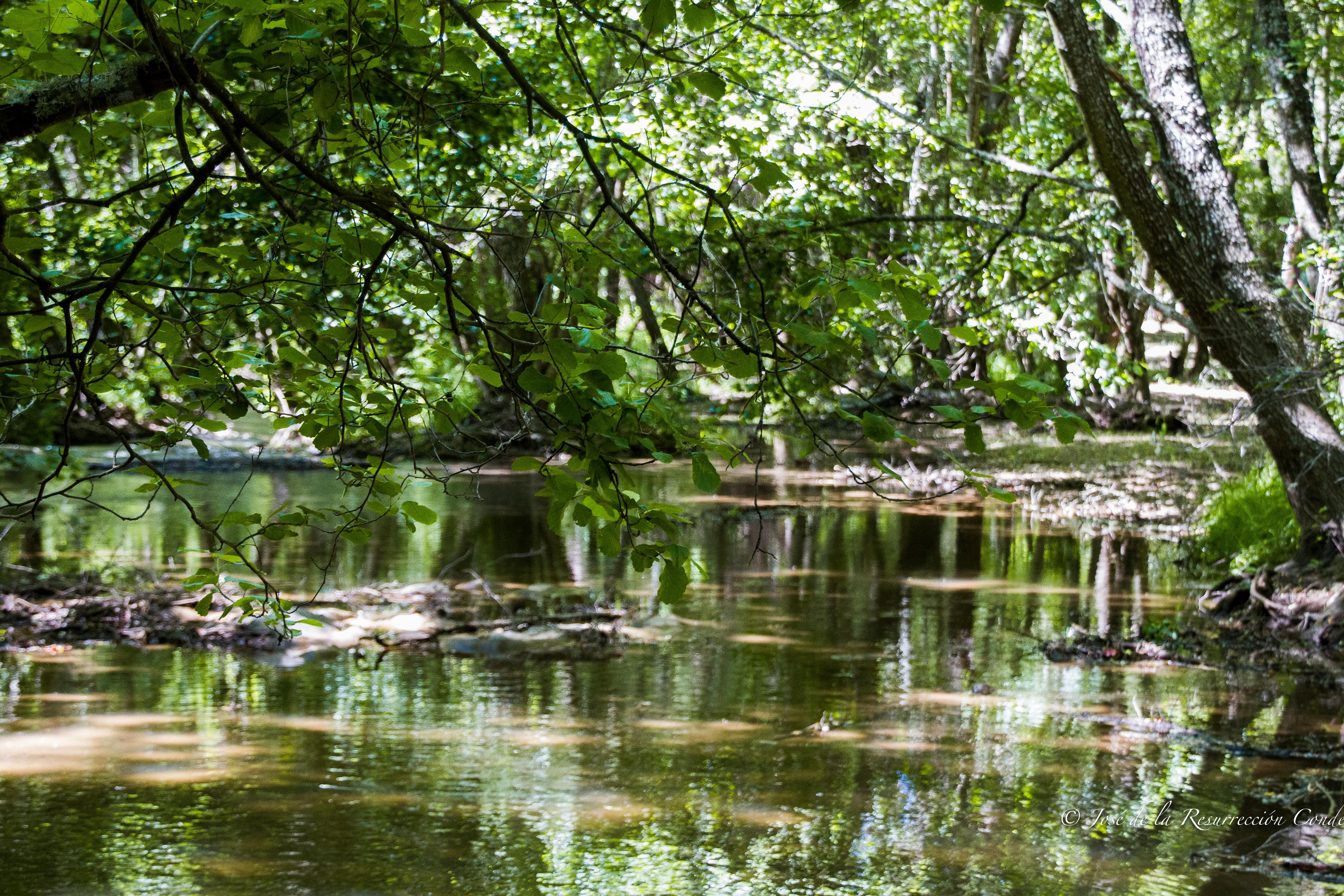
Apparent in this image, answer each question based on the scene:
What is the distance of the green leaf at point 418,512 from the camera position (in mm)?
2920

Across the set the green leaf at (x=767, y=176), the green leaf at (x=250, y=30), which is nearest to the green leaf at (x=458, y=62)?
the green leaf at (x=250, y=30)

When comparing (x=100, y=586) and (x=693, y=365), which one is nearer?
(x=693, y=365)

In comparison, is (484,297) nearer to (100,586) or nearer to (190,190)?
(100,586)

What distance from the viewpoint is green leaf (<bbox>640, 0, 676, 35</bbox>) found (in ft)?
8.07

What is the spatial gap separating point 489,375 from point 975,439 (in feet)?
3.47

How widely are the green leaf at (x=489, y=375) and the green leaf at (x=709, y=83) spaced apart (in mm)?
814

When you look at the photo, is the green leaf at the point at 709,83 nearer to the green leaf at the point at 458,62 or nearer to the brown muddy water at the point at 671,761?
the green leaf at the point at 458,62

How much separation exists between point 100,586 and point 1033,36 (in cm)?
1942

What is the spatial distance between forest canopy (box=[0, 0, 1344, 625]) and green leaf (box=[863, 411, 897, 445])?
12 mm

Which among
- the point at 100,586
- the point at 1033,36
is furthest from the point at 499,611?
the point at 1033,36

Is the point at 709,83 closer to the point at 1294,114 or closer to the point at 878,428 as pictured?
the point at 878,428

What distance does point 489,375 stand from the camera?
254 centimetres

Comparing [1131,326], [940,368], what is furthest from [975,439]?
[1131,326]

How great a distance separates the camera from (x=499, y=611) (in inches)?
388
